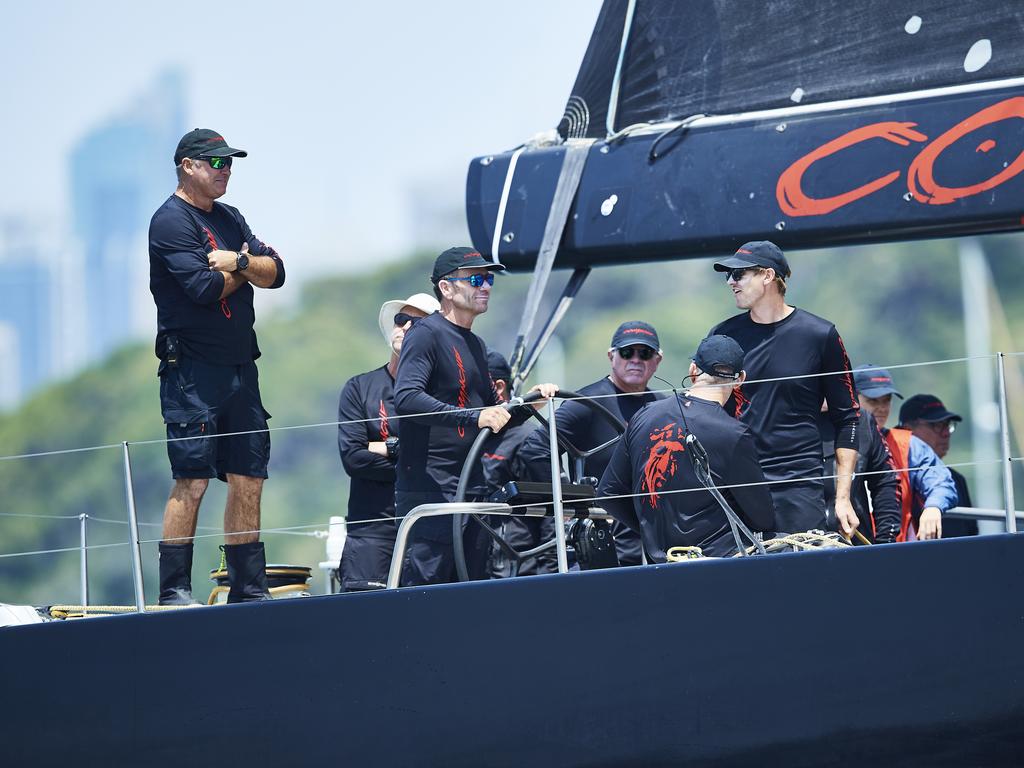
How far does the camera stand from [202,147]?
5.18 metres

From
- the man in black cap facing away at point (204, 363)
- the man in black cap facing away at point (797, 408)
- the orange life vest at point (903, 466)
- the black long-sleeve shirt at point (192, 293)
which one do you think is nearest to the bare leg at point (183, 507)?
the man in black cap facing away at point (204, 363)

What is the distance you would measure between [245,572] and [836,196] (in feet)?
7.79

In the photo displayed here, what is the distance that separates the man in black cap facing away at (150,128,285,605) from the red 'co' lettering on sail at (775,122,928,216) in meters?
1.80

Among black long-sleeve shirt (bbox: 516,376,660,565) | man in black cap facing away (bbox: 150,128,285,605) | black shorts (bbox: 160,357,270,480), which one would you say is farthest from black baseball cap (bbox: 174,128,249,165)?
black long-sleeve shirt (bbox: 516,376,660,565)

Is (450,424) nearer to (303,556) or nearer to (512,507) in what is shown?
(512,507)

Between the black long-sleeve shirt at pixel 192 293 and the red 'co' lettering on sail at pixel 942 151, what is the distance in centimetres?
217

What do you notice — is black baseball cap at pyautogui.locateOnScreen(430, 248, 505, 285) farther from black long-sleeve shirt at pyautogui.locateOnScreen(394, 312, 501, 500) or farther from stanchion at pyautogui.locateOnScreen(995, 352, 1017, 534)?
stanchion at pyautogui.locateOnScreen(995, 352, 1017, 534)

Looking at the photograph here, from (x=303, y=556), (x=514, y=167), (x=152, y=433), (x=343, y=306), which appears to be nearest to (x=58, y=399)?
(x=152, y=433)

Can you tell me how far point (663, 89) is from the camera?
242 inches

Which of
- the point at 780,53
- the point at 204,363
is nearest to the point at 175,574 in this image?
the point at 204,363

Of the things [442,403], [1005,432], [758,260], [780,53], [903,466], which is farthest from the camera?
[903,466]

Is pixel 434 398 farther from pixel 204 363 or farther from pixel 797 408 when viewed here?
pixel 797 408

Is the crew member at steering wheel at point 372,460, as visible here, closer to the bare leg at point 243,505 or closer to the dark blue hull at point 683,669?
the bare leg at point 243,505

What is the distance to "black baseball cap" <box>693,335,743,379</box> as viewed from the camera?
4742mm
